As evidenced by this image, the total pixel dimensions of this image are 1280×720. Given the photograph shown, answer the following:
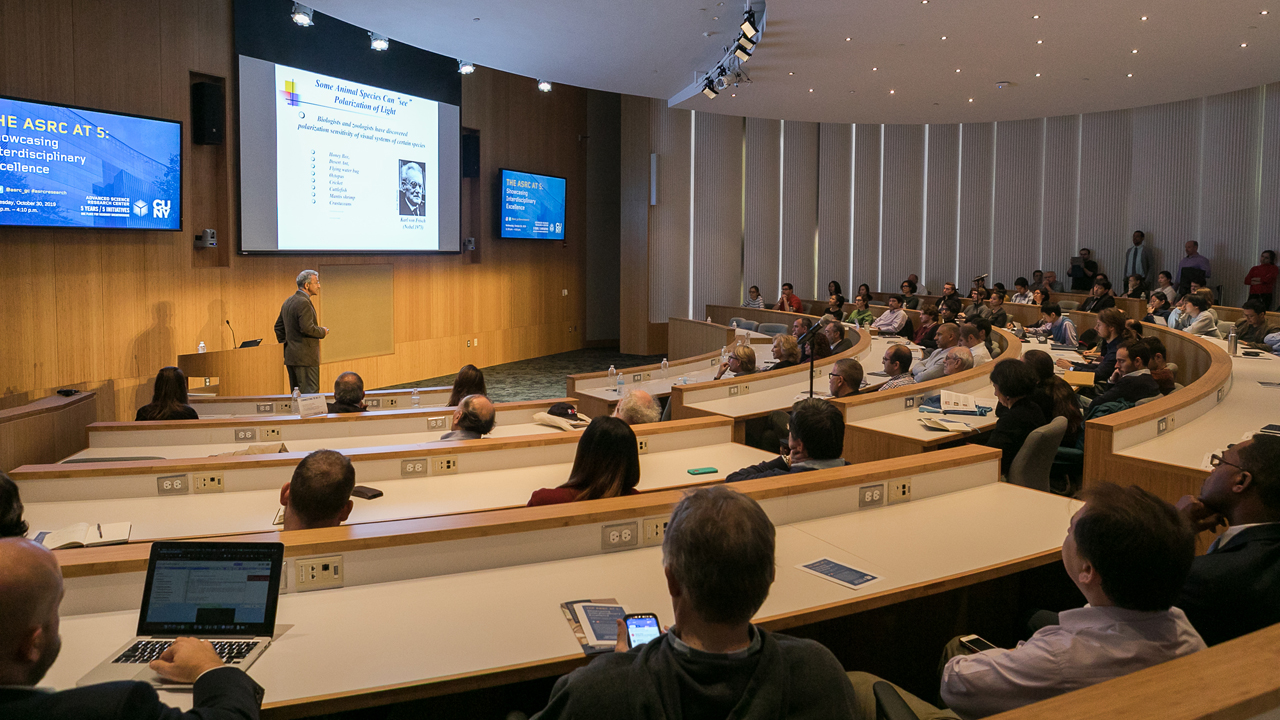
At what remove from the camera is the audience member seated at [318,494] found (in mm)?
2551

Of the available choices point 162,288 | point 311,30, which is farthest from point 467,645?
point 311,30

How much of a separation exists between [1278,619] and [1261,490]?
17.3 inches

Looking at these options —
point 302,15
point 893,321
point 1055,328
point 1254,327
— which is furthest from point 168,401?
point 1254,327

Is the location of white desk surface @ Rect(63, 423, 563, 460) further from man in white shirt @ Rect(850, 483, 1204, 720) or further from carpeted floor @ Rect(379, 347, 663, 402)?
carpeted floor @ Rect(379, 347, 663, 402)

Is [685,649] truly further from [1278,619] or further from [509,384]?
[509,384]

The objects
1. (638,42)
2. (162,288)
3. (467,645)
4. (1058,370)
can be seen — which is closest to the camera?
(467,645)

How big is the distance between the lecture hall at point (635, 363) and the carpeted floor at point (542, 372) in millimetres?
155

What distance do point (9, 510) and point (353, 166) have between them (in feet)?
25.2

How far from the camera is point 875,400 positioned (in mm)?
5141

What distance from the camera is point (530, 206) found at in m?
13.0

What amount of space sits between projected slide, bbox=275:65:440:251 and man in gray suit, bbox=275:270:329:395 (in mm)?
1354

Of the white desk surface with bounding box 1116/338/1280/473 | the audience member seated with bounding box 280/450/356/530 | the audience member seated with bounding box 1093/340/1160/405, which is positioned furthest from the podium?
the white desk surface with bounding box 1116/338/1280/473

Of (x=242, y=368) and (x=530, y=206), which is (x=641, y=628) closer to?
(x=242, y=368)

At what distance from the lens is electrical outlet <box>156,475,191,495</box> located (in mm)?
3447
